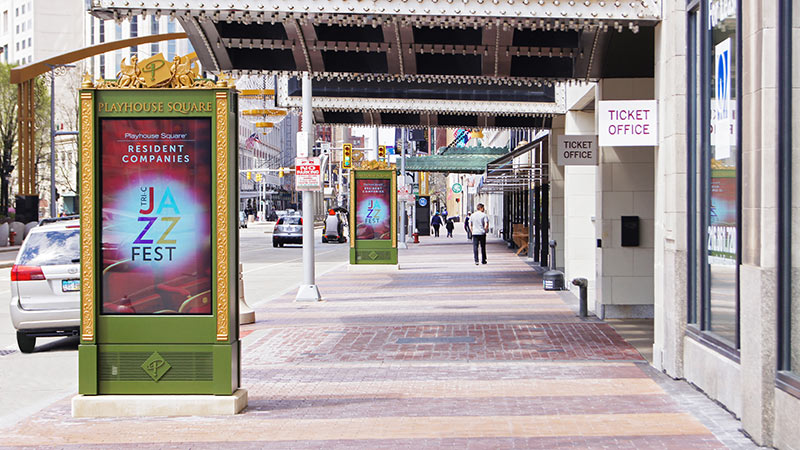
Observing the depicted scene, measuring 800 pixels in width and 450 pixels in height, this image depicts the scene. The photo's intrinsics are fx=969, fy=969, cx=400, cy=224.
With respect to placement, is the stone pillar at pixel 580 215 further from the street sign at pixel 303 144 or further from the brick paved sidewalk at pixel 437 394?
the street sign at pixel 303 144

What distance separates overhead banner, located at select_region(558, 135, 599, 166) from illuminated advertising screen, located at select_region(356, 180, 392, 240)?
Answer: 1526 cm

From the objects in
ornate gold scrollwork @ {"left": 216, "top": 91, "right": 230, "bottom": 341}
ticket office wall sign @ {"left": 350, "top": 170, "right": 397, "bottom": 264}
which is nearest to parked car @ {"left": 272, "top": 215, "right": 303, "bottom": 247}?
ticket office wall sign @ {"left": 350, "top": 170, "right": 397, "bottom": 264}

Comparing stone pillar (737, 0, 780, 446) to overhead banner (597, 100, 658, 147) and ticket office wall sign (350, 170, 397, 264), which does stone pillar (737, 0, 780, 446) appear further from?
ticket office wall sign (350, 170, 397, 264)

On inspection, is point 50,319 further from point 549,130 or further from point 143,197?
point 549,130

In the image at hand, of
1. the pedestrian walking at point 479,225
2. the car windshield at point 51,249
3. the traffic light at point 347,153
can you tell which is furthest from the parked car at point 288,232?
the car windshield at point 51,249

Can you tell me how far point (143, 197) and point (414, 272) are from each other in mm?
18801

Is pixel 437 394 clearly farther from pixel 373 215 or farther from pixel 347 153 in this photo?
pixel 347 153

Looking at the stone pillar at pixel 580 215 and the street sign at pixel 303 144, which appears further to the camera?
the stone pillar at pixel 580 215

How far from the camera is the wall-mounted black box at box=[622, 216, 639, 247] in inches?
567

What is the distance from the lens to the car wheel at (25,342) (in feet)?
39.3

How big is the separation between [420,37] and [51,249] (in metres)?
5.31

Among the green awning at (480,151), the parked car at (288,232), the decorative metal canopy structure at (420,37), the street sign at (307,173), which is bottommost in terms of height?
the parked car at (288,232)

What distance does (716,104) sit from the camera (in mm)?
8461

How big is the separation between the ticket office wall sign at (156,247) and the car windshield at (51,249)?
4.37m
